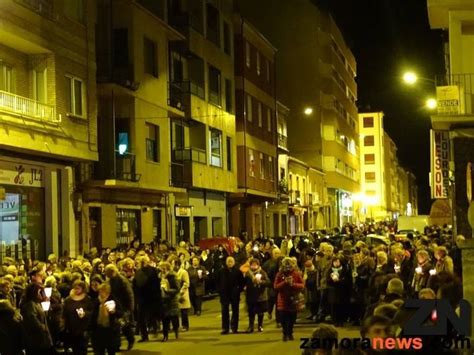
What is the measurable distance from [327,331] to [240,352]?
8806 millimetres

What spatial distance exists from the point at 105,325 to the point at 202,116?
26.9 metres

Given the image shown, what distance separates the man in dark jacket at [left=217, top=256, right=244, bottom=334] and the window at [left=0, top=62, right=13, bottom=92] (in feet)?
30.4

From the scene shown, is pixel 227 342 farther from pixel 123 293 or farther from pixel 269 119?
pixel 269 119

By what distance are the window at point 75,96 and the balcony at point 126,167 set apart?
166 inches

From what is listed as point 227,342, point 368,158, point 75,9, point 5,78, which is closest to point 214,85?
point 75,9

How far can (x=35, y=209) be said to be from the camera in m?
25.7

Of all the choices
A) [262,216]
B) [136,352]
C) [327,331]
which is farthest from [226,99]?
[327,331]

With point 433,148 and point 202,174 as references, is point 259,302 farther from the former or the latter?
point 202,174

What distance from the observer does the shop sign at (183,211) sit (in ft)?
120

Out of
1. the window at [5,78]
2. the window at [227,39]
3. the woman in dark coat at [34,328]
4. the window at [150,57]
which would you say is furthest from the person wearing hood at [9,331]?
the window at [227,39]

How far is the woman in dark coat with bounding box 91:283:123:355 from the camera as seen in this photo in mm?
12672

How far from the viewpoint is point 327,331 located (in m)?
6.50

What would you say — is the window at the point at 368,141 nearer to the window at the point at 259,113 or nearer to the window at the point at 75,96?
the window at the point at 259,113

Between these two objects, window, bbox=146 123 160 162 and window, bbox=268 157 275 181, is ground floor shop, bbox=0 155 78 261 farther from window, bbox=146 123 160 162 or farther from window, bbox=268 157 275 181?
window, bbox=268 157 275 181
